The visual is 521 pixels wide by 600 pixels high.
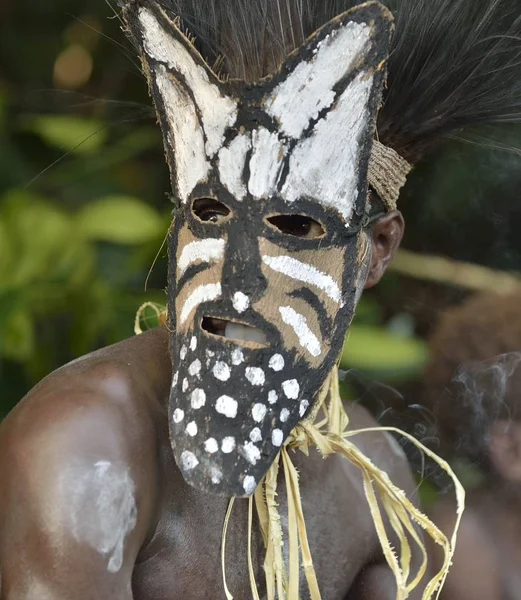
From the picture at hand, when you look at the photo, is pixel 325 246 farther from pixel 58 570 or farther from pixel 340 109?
pixel 58 570

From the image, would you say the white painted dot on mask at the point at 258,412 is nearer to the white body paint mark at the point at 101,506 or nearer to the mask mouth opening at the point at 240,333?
the mask mouth opening at the point at 240,333

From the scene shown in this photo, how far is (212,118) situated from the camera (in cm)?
134

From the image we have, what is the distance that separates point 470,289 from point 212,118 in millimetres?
1195

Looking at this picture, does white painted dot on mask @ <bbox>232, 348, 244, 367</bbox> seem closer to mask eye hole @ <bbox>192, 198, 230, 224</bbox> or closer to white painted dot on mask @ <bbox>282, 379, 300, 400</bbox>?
white painted dot on mask @ <bbox>282, 379, 300, 400</bbox>

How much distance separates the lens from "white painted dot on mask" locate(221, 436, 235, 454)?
126 centimetres

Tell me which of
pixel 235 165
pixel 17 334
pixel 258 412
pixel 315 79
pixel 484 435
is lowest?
pixel 17 334

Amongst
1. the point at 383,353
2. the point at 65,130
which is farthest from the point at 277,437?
the point at 65,130

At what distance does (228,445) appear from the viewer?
1260 millimetres

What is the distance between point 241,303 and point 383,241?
36 cm

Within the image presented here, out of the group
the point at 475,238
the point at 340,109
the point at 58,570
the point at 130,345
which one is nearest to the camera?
the point at 58,570

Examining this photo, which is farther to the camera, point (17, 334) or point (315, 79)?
point (17, 334)

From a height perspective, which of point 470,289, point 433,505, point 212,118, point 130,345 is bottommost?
point 433,505

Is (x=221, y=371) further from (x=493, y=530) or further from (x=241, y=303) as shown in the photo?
(x=493, y=530)

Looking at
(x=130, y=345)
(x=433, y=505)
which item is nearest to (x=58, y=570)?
(x=130, y=345)
